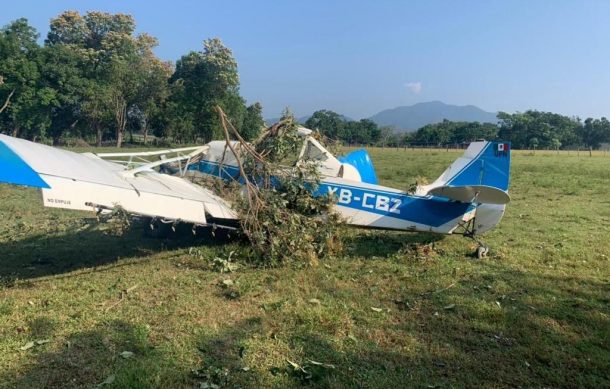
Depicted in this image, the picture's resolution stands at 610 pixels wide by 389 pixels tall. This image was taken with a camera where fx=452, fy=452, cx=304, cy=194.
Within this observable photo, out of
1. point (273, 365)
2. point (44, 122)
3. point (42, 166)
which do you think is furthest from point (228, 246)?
point (44, 122)

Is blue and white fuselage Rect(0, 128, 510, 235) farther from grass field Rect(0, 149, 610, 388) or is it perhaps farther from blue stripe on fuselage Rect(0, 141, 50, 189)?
grass field Rect(0, 149, 610, 388)

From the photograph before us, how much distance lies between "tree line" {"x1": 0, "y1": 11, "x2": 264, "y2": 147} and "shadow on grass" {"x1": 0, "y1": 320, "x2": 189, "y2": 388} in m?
45.4

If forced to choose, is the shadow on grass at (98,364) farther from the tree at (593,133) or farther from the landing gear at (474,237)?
the tree at (593,133)

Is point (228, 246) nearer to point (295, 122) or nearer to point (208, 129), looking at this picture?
point (295, 122)

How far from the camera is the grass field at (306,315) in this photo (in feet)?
11.8

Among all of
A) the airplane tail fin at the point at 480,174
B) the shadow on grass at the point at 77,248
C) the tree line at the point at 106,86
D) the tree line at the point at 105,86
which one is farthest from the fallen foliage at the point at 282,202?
the tree line at the point at 105,86

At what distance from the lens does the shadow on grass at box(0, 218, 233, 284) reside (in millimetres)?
6326

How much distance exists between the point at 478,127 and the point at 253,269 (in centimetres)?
10951

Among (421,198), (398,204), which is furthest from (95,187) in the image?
(421,198)

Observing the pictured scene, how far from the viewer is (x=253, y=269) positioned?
6480 millimetres

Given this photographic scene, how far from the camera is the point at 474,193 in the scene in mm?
6453

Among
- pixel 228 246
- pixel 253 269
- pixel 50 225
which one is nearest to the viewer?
pixel 253 269

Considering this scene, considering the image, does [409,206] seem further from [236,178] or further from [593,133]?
[593,133]

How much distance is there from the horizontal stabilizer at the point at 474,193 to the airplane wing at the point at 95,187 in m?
3.20
